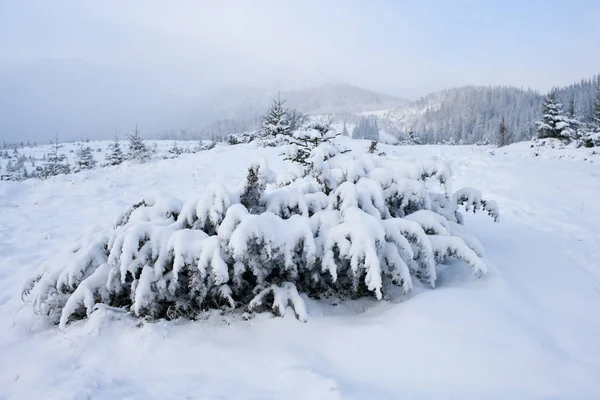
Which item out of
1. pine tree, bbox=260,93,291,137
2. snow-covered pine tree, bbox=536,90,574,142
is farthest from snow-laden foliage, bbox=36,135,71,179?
snow-covered pine tree, bbox=536,90,574,142

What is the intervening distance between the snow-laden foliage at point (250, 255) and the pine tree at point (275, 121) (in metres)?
18.4

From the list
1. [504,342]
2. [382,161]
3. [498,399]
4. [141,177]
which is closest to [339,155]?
[382,161]

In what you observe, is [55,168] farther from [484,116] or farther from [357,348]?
[484,116]

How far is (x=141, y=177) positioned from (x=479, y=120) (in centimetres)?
11861

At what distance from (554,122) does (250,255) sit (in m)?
31.9

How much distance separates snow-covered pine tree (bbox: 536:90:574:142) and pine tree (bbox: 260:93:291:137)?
20.2 metres

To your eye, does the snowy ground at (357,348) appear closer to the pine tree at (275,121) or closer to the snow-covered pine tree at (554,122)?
the pine tree at (275,121)

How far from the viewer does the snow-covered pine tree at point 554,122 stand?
1017 inches

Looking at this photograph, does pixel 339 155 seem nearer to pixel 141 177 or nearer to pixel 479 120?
pixel 141 177

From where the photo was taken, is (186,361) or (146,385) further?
(186,361)

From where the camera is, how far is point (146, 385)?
97.0 inches

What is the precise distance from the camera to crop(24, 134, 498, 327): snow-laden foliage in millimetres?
3074

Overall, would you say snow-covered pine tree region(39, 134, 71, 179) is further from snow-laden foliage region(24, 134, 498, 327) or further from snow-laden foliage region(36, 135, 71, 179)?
snow-laden foliage region(24, 134, 498, 327)

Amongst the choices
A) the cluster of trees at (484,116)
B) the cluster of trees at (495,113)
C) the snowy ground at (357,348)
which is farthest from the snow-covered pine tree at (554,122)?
the cluster of trees at (495,113)
